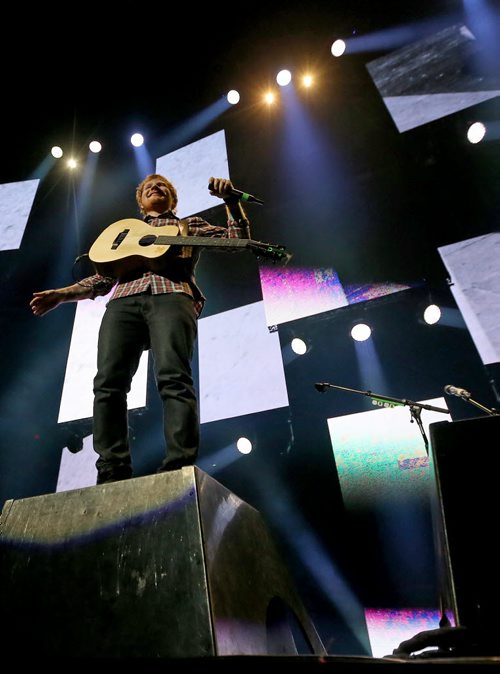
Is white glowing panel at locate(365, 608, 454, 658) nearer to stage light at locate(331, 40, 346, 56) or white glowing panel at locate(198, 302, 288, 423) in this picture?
white glowing panel at locate(198, 302, 288, 423)

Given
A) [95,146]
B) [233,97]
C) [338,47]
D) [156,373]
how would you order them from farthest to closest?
[95,146] → [233,97] → [338,47] → [156,373]

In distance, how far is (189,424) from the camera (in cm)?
170

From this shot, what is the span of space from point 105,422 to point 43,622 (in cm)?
75

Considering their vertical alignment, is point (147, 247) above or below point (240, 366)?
below

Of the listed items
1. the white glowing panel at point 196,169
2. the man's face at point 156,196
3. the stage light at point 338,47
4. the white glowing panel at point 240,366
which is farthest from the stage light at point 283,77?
the man's face at point 156,196

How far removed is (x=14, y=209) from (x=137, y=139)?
2036 mm

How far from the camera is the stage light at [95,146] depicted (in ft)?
20.1

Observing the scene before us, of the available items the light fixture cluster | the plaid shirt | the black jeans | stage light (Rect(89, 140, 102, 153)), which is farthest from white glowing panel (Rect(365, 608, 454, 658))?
stage light (Rect(89, 140, 102, 153))

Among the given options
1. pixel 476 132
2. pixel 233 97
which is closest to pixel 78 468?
pixel 233 97

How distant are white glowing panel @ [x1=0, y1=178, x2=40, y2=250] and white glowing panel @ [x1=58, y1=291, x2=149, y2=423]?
1.61m

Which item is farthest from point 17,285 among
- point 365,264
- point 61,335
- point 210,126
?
point 365,264

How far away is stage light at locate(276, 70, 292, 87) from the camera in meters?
5.26

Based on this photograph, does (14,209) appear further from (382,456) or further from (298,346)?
(382,456)

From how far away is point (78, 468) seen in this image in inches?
184
